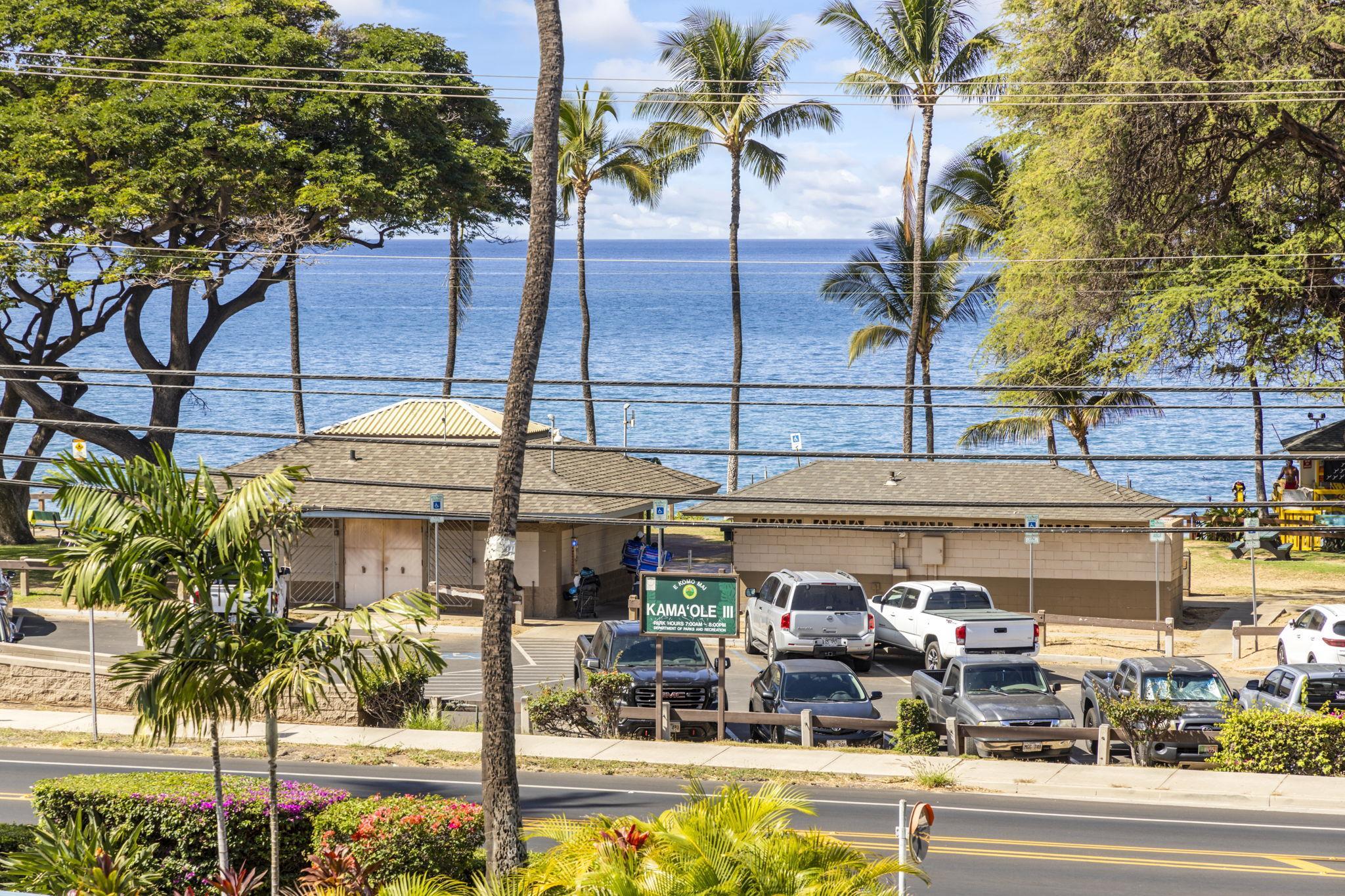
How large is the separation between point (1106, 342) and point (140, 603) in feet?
102

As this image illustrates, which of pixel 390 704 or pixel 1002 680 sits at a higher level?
pixel 1002 680

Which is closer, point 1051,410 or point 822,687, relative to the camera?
point 822,687

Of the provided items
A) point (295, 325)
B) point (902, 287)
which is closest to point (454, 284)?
point (295, 325)

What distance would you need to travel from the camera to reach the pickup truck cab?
20.9 meters

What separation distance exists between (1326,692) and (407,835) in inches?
612

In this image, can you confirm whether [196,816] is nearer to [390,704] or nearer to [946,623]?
[390,704]

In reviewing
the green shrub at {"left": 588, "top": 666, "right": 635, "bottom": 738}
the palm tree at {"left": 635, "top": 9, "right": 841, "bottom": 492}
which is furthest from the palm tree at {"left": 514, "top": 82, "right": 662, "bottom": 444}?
the green shrub at {"left": 588, "top": 666, "right": 635, "bottom": 738}

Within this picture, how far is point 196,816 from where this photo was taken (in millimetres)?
13406

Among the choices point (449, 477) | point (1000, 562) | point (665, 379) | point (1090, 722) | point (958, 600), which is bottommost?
point (1090, 722)

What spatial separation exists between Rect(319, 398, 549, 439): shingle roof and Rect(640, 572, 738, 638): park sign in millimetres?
14279

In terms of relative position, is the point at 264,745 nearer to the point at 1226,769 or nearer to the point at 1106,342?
the point at 1226,769

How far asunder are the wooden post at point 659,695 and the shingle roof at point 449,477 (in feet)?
33.3

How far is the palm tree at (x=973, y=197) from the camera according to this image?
49562 mm

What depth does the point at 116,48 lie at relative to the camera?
35375 mm
